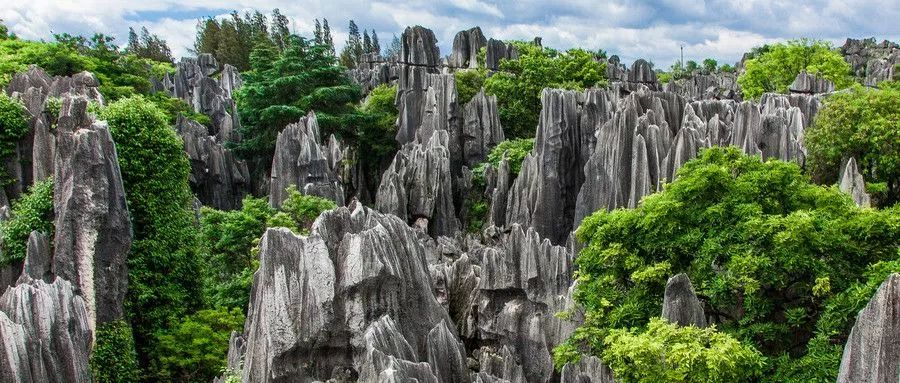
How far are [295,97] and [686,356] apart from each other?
3163 cm

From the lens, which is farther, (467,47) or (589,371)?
(467,47)

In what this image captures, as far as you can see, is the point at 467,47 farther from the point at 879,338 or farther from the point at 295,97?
the point at 879,338

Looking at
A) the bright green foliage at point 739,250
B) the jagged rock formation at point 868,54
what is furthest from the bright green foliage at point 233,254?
the jagged rock formation at point 868,54

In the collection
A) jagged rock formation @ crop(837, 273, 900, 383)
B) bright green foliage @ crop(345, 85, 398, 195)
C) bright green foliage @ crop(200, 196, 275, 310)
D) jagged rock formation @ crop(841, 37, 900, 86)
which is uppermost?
jagged rock formation @ crop(841, 37, 900, 86)

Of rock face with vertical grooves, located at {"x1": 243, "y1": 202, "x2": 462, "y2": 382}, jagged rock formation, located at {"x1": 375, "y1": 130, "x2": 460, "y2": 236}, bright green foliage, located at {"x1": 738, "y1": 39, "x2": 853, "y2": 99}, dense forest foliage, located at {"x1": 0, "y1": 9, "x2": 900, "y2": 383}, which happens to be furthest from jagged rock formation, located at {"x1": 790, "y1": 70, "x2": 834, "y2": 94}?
rock face with vertical grooves, located at {"x1": 243, "y1": 202, "x2": 462, "y2": 382}

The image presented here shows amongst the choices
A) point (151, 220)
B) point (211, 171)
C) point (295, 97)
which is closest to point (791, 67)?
point (295, 97)

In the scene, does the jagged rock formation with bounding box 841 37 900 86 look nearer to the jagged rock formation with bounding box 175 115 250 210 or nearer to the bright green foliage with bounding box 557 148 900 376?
the jagged rock formation with bounding box 175 115 250 210

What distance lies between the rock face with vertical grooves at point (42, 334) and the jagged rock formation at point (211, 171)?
68.0 ft

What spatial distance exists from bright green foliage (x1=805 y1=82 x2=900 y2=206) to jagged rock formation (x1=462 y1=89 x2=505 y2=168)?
1614cm

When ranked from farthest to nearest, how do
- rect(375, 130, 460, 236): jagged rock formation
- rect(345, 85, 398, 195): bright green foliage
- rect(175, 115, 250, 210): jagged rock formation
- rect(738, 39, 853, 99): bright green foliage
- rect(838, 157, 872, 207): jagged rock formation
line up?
rect(738, 39, 853, 99): bright green foliage → rect(345, 85, 398, 195): bright green foliage → rect(175, 115, 250, 210): jagged rock formation → rect(375, 130, 460, 236): jagged rock formation → rect(838, 157, 872, 207): jagged rock formation

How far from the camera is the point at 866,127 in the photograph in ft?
74.2

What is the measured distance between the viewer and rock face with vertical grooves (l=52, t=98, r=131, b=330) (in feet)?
58.7

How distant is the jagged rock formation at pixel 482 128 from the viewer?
3700 cm

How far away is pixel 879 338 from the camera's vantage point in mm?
8227
